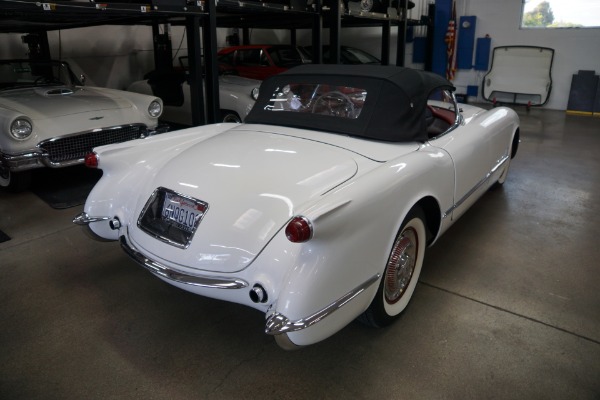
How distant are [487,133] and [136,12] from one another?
128 inches

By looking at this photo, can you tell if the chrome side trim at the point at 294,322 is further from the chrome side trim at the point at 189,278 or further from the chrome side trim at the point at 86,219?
the chrome side trim at the point at 86,219

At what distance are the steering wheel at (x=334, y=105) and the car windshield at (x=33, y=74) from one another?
4.12 meters

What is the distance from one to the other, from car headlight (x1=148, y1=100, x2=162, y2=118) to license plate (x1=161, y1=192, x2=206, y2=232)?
10.7 ft

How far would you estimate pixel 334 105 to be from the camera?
2.86m

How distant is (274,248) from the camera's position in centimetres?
188

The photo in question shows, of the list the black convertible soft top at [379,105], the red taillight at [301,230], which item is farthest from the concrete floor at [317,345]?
the black convertible soft top at [379,105]

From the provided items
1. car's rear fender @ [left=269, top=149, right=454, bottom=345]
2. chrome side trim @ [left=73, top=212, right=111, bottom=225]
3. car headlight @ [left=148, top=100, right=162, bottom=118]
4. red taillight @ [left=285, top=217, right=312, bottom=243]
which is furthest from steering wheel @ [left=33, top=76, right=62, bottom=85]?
red taillight @ [left=285, top=217, right=312, bottom=243]

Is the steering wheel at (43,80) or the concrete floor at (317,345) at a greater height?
the steering wheel at (43,80)

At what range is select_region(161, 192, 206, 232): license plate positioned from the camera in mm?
2121

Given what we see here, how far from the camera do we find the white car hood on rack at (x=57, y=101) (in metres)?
4.50

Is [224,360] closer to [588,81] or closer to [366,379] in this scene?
[366,379]

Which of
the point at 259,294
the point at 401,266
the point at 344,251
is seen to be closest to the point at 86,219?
the point at 259,294

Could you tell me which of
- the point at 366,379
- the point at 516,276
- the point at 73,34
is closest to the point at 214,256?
the point at 366,379

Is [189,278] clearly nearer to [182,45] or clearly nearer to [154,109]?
[154,109]
